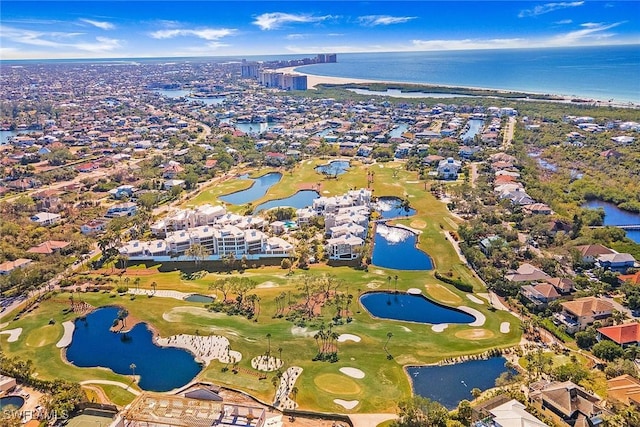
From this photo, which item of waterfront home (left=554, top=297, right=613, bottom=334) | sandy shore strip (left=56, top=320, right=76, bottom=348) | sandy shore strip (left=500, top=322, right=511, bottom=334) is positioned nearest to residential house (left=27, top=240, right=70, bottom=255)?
sandy shore strip (left=56, top=320, right=76, bottom=348)

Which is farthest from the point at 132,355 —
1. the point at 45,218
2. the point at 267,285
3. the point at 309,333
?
the point at 45,218

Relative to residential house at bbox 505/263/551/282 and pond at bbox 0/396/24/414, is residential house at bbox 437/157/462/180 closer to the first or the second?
residential house at bbox 505/263/551/282

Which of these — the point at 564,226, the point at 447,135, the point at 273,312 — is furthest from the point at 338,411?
the point at 447,135

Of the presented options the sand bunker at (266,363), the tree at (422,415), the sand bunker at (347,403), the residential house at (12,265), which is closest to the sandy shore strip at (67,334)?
the residential house at (12,265)

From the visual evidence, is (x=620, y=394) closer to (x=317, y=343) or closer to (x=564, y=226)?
(x=317, y=343)

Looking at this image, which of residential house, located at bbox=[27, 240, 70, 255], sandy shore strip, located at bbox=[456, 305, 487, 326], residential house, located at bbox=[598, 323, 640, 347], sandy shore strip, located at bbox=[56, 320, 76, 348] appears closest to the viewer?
residential house, located at bbox=[598, 323, 640, 347]

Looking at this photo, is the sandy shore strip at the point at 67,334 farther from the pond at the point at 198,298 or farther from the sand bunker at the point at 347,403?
the sand bunker at the point at 347,403
